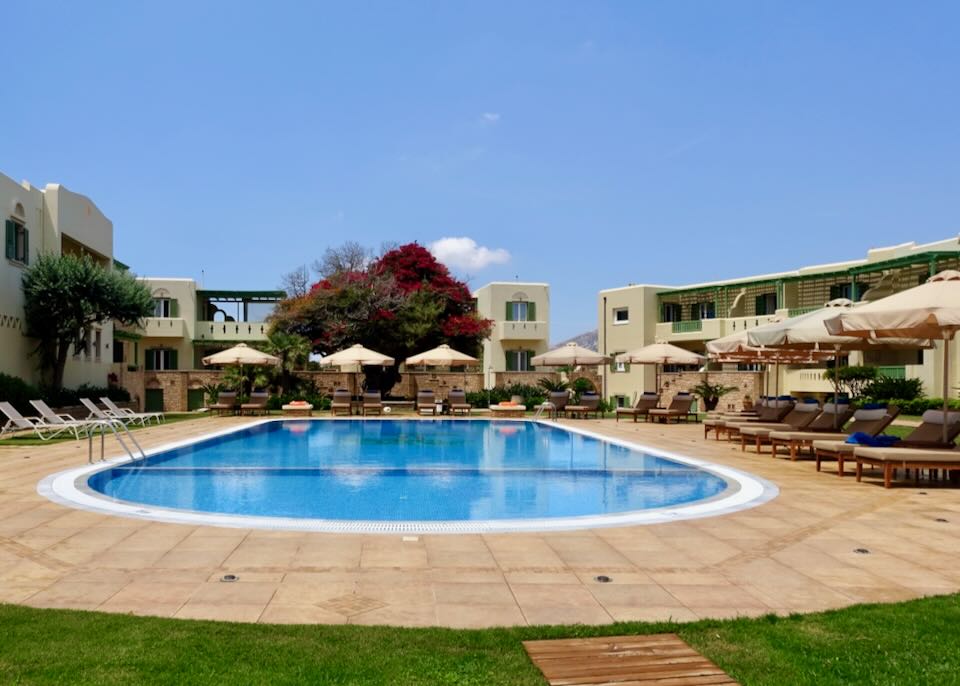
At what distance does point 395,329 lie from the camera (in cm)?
3017

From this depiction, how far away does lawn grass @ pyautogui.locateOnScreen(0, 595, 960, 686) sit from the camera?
3271mm

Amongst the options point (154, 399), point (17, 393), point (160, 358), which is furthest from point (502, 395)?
point (160, 358)

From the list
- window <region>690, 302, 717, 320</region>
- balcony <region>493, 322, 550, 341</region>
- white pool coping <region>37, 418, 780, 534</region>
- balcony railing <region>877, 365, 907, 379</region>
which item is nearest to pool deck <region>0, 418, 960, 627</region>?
white pool coping <region>37, 418, 780, 534</region>

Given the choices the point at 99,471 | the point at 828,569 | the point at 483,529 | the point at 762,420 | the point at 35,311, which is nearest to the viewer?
the point at 828,569

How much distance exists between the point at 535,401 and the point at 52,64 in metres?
17.8

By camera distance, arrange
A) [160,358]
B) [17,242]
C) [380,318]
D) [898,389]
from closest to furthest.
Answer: [17,242], [898,389], [380,318], [160,358]

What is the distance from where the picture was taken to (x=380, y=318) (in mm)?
29766

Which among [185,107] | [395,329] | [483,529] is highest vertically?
[185,107]

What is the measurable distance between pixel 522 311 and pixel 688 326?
9.58m

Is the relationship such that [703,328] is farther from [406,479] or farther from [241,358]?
[406,479]

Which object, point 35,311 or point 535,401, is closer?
point 35,311

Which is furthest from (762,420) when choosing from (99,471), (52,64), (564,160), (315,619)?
(52,64)

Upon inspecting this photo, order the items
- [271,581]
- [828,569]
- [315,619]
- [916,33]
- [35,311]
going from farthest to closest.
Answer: [35,311] < [916,33] < [828,569] < [271,581] < [315,619]

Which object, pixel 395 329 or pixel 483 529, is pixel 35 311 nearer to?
pixel 395 329
